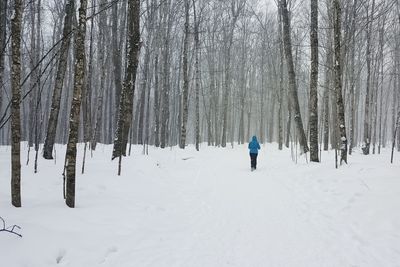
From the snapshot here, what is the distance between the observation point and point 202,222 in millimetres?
5996

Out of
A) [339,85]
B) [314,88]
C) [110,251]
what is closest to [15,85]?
[110,251]

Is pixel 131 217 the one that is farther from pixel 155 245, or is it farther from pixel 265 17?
pixel 265 17

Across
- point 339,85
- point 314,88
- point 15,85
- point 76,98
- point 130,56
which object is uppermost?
point 130,56

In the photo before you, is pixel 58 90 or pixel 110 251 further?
pixel 58 90

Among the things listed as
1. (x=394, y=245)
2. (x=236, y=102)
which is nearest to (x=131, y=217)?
(x=394, y=245)

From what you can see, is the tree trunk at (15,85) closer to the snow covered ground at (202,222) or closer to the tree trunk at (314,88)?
the snow covered ground at (202,222)

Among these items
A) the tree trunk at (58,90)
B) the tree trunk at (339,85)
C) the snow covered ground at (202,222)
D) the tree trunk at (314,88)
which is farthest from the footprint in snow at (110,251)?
the tree trunk at (314,88)

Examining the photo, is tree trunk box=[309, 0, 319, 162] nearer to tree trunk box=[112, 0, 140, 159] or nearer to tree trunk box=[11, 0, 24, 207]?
tree trunk box=[112, 0, 140, 159]

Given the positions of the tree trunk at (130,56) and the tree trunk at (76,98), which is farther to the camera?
the tree trunk at (130,56)

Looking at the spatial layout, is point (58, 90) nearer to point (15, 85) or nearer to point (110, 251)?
point (15, 85)

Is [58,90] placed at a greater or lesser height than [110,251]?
greater

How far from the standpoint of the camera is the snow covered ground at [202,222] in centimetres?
412

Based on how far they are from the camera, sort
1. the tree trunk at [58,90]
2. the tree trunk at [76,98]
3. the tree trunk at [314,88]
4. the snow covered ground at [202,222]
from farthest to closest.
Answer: the tree trunk at [314,88], the tree trunk at [58,90], the tree trunk at [76,98], the snow covered ground at [202,222]

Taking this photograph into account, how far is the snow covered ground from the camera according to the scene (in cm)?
412
